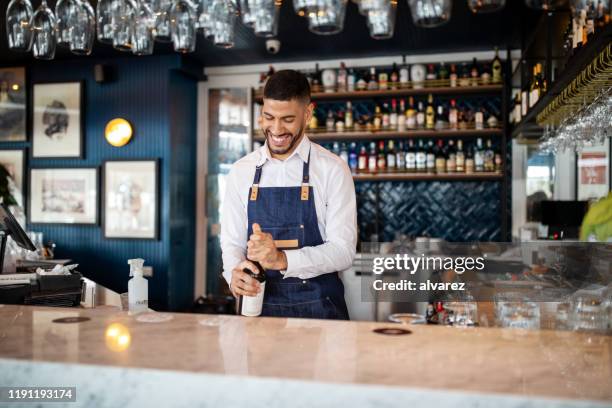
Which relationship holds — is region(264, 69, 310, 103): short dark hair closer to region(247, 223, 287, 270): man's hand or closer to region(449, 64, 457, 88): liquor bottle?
region(247, 223, 287, 270): man's hand

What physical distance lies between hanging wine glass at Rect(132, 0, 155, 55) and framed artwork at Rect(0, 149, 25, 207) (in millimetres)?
4581

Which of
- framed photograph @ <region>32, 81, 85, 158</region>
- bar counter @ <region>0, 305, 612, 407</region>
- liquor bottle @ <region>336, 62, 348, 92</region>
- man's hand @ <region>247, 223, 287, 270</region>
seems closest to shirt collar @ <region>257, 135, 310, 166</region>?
man's hand @ <region>247, 223, 287, 270</region>

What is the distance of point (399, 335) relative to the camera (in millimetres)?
1491

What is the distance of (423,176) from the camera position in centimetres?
607

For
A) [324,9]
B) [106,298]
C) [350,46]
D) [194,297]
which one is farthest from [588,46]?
[194,297]

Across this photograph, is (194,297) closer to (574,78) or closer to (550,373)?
(574,78)

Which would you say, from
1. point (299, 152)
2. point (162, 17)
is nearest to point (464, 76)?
point (299, 152)

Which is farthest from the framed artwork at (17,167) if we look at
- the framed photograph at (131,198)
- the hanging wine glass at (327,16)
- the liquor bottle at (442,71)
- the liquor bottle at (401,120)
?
the hanging wine glass at (327,16)

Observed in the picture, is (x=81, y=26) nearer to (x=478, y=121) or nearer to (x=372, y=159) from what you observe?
(x=372, y=159)

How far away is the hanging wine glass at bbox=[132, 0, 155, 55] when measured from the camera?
265 centimetres

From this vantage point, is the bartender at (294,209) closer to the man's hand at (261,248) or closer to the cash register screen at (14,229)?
the man's hand at (261,248)

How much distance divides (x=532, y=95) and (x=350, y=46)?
7.01 feet

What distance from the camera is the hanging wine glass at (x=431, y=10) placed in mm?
2049

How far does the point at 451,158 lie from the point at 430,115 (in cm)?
48
